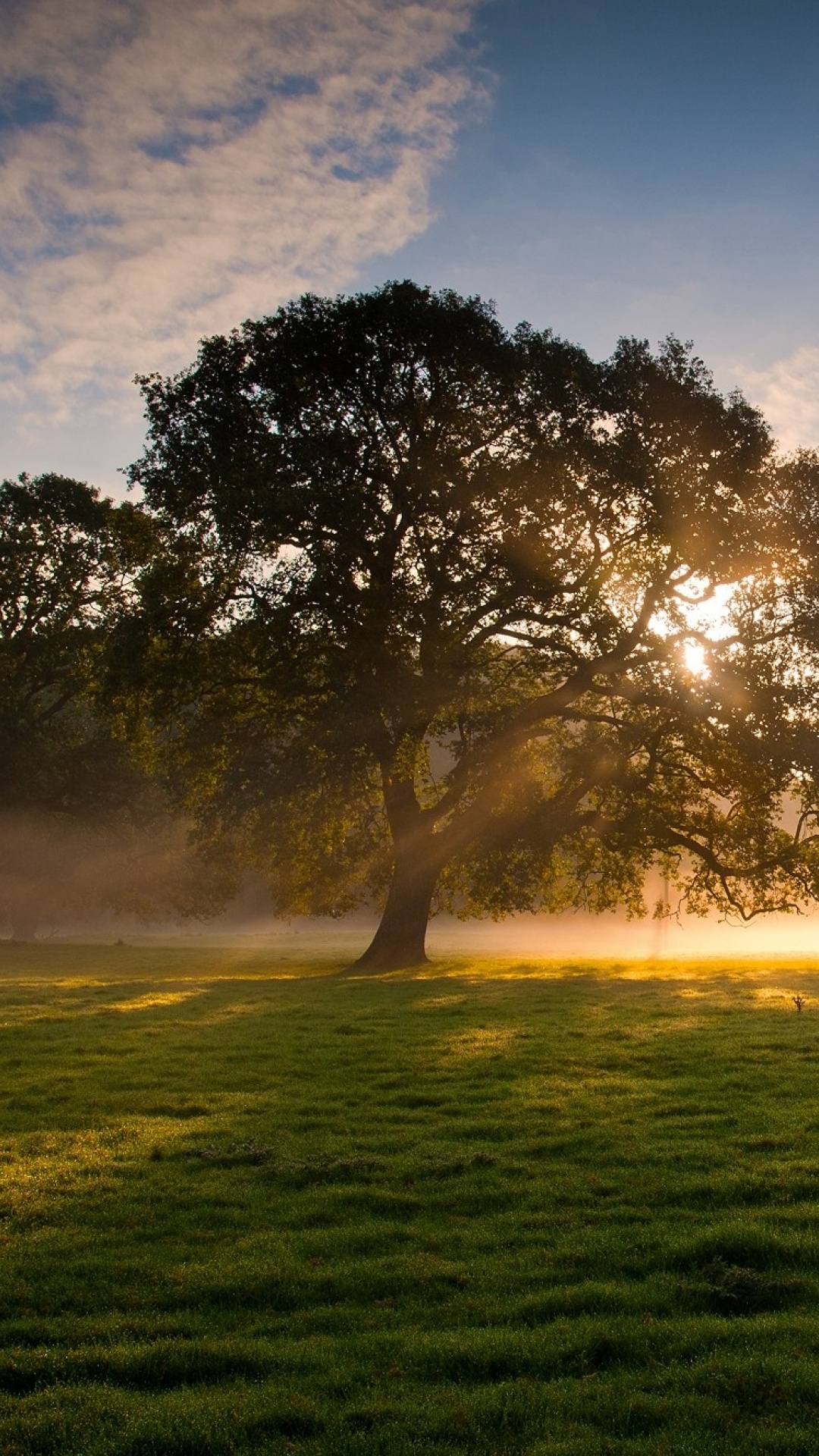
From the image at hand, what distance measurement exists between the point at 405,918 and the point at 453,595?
11.2 meters

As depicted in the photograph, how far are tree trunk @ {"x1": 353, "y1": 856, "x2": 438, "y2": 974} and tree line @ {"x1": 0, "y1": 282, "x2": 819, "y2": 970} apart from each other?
0.30 ft

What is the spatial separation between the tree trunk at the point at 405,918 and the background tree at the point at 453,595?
88mm

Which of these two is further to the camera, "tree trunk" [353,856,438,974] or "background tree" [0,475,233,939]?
"background tree" [0,475,233,939]

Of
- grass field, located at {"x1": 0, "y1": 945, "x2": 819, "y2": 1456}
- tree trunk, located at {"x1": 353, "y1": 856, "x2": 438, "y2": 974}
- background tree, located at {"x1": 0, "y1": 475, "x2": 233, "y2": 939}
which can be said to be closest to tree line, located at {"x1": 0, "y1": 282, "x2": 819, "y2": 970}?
tree trunk, located at {"x1": 353, "y1": 856, "x2": 438, "y2": 974}

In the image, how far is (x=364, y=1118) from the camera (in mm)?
13289

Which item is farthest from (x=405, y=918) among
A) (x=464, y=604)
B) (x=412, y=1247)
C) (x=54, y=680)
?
(x=412, y=1247)

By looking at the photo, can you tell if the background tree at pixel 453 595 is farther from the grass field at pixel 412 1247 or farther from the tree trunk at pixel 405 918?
the grass field at pixel 412 1247

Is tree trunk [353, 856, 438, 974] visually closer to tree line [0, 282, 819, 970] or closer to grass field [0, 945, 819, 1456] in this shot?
tree line [0, 282, 819, 970]

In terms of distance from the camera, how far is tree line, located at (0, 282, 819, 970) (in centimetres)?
3312

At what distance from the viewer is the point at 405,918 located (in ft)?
122

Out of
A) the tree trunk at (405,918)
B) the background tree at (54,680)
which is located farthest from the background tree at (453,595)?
the background tree at (54,680)

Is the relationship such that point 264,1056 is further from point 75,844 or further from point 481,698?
point 75,844

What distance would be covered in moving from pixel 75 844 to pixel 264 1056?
50.6m

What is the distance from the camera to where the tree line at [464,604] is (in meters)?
33.1
